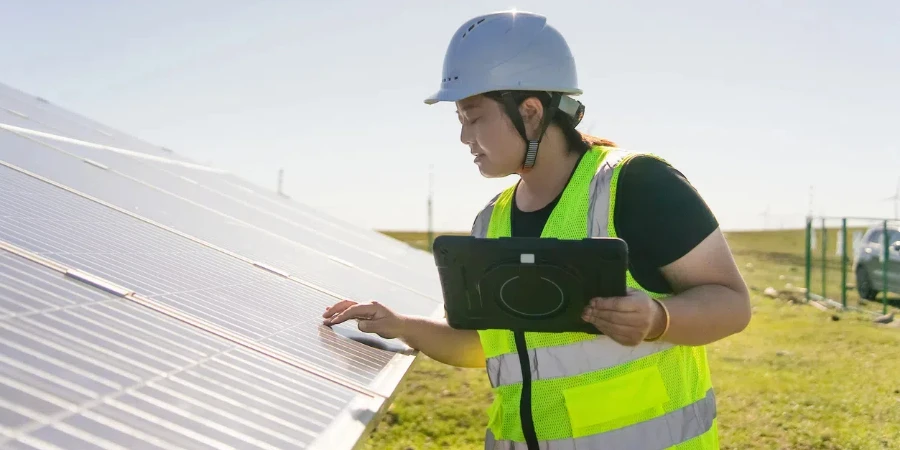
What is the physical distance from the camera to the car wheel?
63.0 ft

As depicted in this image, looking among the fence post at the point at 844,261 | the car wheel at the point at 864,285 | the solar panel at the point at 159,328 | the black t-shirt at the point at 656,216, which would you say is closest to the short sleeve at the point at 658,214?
the black t-shirt at the point at 656,216

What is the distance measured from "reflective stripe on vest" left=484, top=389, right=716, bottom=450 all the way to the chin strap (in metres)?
1.00

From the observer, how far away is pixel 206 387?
2371 mm

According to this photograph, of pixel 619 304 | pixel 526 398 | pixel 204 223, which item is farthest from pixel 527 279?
pixel 204 223

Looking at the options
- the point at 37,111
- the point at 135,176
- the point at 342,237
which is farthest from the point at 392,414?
the point at 37,111

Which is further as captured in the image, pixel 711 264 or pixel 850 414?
pixel 850 414

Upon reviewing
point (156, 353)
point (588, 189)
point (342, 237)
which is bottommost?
point (342, 237)

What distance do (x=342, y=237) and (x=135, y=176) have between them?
2972 mm

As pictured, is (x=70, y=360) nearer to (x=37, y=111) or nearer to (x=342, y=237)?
(x=342, y=237)

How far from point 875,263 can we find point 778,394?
10429 millimetres

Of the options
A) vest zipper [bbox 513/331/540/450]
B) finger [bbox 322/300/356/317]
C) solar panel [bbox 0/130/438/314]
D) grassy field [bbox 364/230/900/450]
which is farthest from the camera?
grassy field [bbox 364/230/900/450]

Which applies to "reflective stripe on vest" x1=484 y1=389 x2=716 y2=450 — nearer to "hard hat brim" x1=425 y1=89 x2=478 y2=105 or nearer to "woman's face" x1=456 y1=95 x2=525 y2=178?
"woman's face" x1=456 y1=95 x2=525 y2=178

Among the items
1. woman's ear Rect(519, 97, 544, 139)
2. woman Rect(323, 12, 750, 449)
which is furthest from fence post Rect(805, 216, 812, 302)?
woman's ear Rect(519, 97, 544, 139)

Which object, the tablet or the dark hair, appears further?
the dark hair
